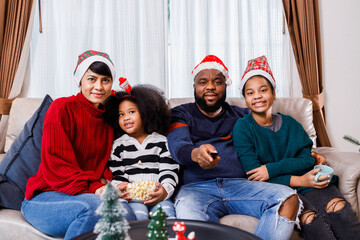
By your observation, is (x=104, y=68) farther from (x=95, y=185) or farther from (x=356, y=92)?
(x=356, y=92)

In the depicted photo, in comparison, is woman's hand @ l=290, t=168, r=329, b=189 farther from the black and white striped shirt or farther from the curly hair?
the curly hair

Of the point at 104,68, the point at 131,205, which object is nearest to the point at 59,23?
the point at 104,68

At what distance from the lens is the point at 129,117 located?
1.75 m

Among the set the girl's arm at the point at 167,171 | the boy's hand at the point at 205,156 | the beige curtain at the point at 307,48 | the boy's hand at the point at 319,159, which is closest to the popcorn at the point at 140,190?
the girl's arm at the point at 167,171

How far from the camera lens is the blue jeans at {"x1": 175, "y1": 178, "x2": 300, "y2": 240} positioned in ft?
4.41

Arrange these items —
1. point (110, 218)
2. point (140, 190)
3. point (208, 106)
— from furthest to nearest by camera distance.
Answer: point (208, 106)
point (140, 190)
point (110, 218)

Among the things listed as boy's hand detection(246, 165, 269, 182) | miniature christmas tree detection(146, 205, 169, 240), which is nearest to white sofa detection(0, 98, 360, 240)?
boy's hand detection(246, 165, 269, 182)

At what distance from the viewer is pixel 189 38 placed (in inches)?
113

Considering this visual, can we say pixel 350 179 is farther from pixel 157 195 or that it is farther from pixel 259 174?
pixel 157 195

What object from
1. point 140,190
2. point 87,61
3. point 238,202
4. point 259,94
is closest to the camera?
point 140,190

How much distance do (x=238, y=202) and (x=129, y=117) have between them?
0.76 meters

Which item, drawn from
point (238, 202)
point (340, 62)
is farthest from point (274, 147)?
point (340, 62)

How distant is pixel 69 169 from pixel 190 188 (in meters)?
0.66

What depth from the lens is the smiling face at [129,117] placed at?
1751 millimetres
